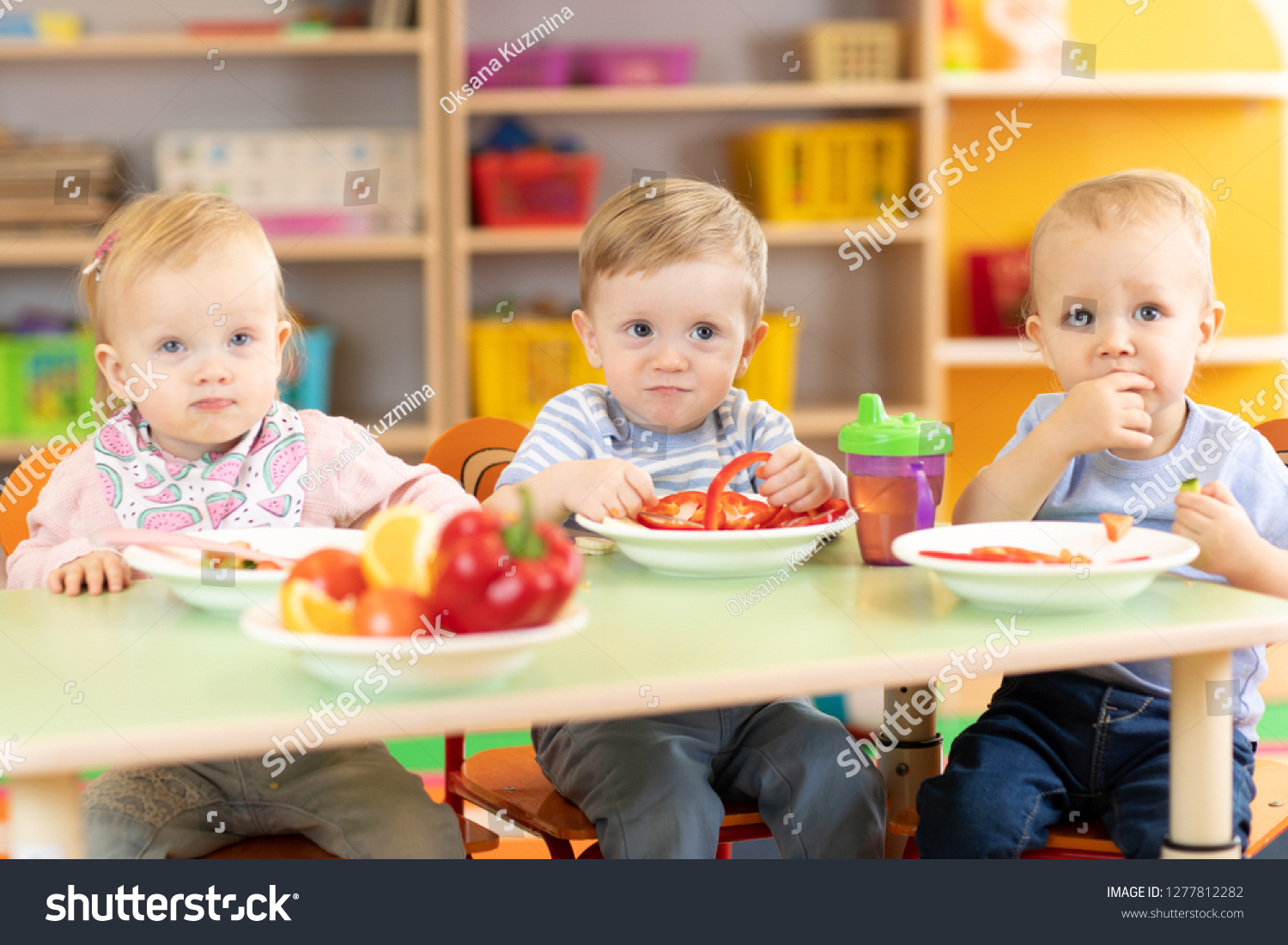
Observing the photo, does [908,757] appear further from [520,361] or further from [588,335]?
[520,361]

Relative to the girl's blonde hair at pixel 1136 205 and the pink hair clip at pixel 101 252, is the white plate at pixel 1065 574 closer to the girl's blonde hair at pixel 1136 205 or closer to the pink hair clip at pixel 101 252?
the girl's blonde hair at pixel 1136 205

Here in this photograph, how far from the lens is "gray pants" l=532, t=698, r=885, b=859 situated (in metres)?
1.12

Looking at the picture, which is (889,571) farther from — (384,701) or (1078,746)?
(384,701)

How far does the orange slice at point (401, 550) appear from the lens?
2.53 feet

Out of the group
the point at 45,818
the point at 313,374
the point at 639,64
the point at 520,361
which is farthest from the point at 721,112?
the point at 45,818

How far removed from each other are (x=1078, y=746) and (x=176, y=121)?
252 centimetres

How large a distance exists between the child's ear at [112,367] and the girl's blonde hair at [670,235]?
0.48m

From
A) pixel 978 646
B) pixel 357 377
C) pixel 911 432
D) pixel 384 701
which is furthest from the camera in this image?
pixel 357 377

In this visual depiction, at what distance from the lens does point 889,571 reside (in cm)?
107

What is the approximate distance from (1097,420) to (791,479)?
0.87 feet

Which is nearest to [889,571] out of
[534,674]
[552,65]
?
[534,674]

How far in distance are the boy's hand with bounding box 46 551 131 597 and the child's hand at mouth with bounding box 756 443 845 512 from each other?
0.54m

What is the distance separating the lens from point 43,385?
8.96ft

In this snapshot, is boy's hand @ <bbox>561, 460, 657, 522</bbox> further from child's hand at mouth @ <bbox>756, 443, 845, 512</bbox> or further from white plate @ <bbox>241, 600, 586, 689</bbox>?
white plate @ <bbox>241, 600, 586, 689</bbox>
